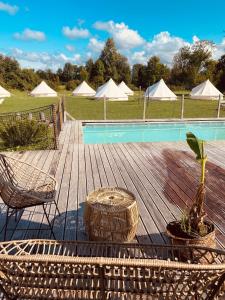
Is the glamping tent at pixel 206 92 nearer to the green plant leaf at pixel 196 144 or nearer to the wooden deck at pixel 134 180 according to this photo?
the wooden deck at pixel 134 180

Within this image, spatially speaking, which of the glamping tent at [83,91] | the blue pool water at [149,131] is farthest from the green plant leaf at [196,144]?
the glamping tent at [83,91]

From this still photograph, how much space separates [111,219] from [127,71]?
42856mm

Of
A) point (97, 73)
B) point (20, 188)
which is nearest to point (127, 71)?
point (97, 73)

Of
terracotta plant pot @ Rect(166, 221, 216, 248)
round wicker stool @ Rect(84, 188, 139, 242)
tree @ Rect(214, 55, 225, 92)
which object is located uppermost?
tree @ Rect(214, 55, 225, 92)

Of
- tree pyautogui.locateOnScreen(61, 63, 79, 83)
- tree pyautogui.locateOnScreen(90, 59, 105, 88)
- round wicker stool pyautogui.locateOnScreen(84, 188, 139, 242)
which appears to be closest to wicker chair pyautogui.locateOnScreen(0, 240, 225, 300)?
round wicker stool pyautogui.locateOnScreen(84, 188, 139, 242)

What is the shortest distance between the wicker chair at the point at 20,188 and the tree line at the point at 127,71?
108ft

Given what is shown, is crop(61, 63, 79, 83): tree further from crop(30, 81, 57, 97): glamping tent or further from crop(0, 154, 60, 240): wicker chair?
crop(0, 154, 60, 240): wicker chair

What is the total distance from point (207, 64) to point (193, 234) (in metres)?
40.4

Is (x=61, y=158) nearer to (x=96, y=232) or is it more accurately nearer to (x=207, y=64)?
(x=96, y=232)

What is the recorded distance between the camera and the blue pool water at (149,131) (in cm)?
998

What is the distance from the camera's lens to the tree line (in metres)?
34.8

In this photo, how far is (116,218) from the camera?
2.28m

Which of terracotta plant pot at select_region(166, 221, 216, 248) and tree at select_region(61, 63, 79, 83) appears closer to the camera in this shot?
terracotta plant pot at select_region(166, 221, 216, 248)

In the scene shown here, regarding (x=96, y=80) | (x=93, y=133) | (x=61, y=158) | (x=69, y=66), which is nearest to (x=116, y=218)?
(x=61, y=158)
